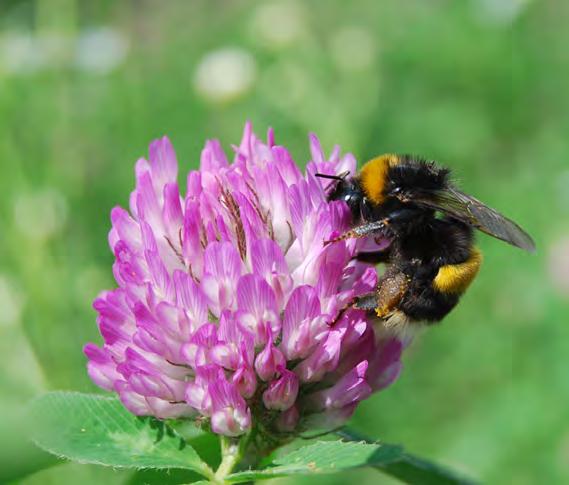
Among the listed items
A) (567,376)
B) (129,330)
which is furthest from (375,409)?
(129,330)

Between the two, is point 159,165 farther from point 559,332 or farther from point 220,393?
point 559,332

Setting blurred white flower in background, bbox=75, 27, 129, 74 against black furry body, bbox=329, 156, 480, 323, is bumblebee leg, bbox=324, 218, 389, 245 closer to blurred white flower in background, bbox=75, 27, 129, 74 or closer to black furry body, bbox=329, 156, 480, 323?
black furry body, bbox=329, 156, 480, 323

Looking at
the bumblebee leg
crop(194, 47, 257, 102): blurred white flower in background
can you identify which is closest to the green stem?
the bumblebee leg

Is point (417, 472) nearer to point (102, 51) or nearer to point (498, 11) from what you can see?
point (102, 51)

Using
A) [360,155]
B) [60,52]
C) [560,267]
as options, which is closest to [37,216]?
[60,52]

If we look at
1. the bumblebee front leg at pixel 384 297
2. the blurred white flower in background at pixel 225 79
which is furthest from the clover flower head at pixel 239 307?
the blurred white flower in background at pixel 225 79

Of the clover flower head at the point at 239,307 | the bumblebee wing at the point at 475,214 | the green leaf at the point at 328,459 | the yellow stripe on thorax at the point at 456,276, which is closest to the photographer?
the green leaf at the point at 328,459

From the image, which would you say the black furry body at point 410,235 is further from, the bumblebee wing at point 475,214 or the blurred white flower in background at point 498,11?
the blurred white flower in background at point 498,11
